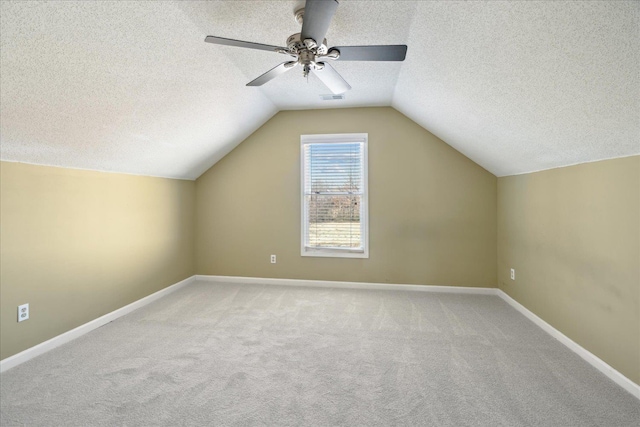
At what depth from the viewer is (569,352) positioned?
2.52 meters

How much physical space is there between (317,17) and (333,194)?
2948mm

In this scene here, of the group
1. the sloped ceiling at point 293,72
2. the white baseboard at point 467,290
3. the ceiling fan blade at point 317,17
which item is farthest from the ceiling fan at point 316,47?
the white baseboard at point 467,290

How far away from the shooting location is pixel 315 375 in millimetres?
2240

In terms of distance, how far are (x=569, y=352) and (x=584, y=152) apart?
1559mm

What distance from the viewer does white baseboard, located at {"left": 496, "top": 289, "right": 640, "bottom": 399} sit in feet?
6.59

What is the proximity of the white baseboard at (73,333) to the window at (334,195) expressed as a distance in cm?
199

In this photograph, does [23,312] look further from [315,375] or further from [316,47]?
[316,47]

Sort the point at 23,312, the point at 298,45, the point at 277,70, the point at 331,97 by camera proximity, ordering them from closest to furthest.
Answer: the point at 298,45 < the point at 277,70 < the point at 23,312 < the point at 331,97

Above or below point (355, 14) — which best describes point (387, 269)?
below

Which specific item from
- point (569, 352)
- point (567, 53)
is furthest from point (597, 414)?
point (567, 53)

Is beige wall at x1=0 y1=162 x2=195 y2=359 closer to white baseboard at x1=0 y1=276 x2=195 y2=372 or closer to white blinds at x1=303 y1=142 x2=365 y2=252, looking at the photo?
white baseboard at x1=0 y1=276 x2=195 y2=372

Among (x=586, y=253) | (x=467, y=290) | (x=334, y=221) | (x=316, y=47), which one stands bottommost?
(x=467, y=290)

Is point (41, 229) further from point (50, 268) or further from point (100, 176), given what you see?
point (100, 176)

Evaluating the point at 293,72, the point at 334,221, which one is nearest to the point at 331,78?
the point at 293,72
